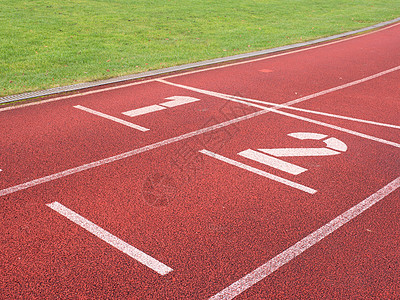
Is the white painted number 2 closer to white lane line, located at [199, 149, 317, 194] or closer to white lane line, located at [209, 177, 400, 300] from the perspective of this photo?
white lane line, located at [199, 149, 317, 194]

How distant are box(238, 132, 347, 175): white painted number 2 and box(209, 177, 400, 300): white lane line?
110cm

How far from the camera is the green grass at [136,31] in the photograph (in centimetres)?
1209

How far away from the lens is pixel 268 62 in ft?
44.3

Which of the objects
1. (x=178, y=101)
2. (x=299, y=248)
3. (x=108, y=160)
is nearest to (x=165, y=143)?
(x=108, y=160)

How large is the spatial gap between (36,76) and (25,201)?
646 cm

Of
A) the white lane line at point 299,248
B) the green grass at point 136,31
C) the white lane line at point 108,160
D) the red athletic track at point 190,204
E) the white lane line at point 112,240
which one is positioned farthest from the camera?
the green grass at point 136,31

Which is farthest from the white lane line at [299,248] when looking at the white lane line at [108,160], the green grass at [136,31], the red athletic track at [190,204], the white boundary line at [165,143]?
the green grass at [136,31]

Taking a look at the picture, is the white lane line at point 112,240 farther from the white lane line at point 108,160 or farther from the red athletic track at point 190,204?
the white lane line at point 108,160

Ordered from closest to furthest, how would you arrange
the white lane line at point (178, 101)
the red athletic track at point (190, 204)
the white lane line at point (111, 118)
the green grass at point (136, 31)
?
the red athletic track at point (190, 204) < the white lane line at point (111, 118) < the white lane line at point (178, 101) < the green grass at point (136, 31)

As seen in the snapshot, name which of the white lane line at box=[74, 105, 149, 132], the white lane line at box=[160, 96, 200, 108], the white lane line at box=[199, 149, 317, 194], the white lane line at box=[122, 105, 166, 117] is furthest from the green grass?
the white lane line at box=[199, 149, 317, 194]

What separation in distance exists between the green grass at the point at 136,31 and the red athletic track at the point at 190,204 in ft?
9.45

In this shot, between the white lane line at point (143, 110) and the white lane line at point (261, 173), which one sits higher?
the white lane line at point (143, 110)

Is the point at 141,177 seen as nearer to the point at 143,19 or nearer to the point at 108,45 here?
the point at 108,45

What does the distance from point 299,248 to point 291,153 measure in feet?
8.27
